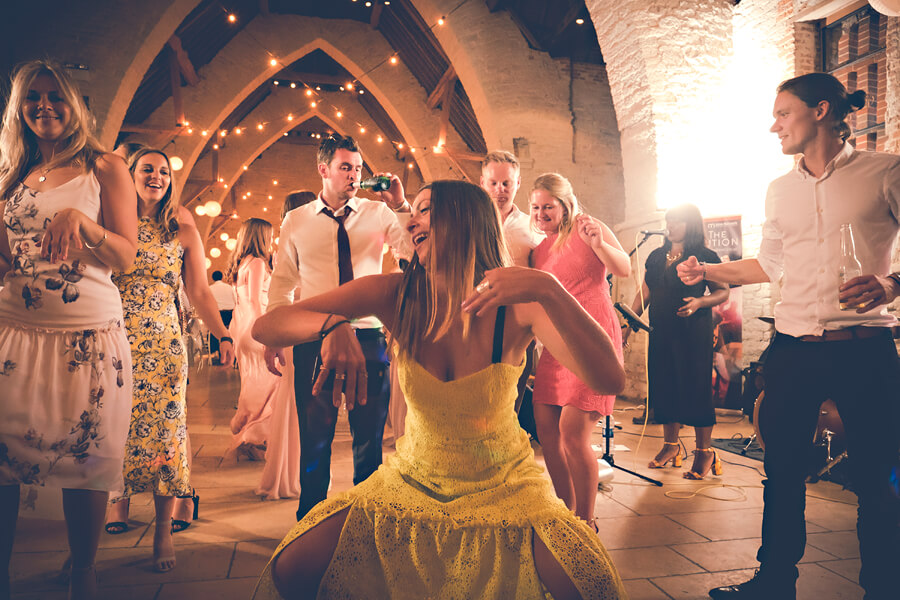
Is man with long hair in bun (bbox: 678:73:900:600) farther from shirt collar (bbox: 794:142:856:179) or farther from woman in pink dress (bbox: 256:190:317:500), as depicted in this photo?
woman in pink dress (bbox: 256:190:317:500)

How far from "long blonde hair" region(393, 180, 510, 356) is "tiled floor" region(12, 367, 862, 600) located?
1300mm

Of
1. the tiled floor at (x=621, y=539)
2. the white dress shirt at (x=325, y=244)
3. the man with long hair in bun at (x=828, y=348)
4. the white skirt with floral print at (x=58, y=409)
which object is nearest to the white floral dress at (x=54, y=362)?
the white skirt with floral print at (x=58, y=409)

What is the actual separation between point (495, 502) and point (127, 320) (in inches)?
71.5

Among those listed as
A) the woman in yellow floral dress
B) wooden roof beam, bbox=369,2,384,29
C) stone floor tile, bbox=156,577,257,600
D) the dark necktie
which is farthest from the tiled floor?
wooden roof beam, bbox=369,2,384,29

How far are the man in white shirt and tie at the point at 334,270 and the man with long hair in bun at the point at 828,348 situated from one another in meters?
1.38

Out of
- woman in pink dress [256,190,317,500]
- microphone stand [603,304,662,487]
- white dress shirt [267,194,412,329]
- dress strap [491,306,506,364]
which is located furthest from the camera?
microphone stand [603,304,662,487]

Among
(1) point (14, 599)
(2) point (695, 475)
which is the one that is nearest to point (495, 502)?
(1) point (14, 599)

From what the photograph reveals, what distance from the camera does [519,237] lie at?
273cm

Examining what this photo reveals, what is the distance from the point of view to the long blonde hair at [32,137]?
5.67 ft

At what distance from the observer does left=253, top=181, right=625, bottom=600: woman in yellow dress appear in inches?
44.1

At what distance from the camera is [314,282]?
2.35 meters

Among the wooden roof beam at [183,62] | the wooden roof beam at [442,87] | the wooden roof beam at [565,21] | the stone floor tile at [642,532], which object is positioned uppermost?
the wooden roof beam at [183,62]

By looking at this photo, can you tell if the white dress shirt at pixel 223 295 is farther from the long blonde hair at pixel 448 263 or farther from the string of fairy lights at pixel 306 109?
the long blonde hair at pixel 448 263

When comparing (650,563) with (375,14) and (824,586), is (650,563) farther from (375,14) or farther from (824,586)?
(375,14)
